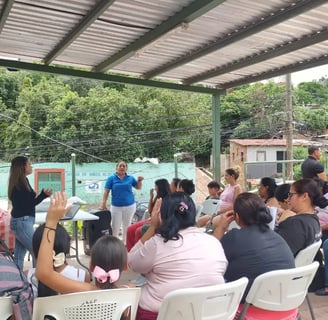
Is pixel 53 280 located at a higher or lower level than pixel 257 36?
lower

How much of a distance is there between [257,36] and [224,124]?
19744mm

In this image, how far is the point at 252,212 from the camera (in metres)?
2.32

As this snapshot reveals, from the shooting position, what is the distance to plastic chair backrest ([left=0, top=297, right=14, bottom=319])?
5.16ft

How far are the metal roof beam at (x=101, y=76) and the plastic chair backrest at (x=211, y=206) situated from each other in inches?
77.7

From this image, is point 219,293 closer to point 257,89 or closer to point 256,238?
point 256,238

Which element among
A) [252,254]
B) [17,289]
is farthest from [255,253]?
[17,289]

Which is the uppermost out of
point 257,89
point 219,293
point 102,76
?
point 257,89

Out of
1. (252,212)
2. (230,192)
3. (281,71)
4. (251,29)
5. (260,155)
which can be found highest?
(251,29)

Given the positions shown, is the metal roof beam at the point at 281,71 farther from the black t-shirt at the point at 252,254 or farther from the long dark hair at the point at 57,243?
the long dark hair at the point at 57,243

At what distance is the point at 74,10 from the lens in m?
3.93

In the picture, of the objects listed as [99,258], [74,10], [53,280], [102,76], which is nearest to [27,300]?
[53,280]

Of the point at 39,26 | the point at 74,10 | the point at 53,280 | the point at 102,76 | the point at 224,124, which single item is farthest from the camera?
the point at 224,124

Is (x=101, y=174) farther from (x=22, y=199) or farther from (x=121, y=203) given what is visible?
(x=22, y=199)

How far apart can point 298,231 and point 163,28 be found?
2445 millimetres
